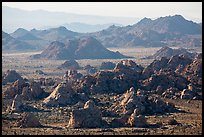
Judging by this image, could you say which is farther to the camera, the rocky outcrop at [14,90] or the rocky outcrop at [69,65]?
the rocky outcrop at [69,65]

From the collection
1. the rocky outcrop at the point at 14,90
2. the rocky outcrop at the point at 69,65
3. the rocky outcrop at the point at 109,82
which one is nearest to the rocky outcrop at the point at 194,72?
the rocky outcrop at the point at 109,82

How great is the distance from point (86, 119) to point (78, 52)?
103265 mm

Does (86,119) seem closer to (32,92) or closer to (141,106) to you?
(141,106)

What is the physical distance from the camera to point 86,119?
44344 mm

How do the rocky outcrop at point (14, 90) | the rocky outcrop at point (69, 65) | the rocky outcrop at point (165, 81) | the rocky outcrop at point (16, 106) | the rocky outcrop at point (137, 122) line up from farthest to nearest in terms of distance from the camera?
the rocky outcrop at point (69, 65), the rocky outcrop at point (165, 81), the rocky outcrop at point (14, 90), the rocky outcrop at point (16, 106), the rocky outcrop at point (137, 122)

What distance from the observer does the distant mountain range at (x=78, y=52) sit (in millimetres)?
144375

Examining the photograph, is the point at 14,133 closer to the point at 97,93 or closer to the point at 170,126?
the point at 170,126

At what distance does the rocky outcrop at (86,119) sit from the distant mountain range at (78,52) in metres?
97.2

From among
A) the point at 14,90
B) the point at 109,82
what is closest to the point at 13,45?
the point at 109,82

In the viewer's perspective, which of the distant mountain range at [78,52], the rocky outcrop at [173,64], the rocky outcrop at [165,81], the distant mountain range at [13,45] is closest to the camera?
the rocky outcrop at [165,81]

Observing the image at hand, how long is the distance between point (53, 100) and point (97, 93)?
910 centimetres

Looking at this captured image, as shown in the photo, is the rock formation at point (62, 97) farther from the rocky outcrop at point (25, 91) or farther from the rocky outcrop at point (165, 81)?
the rocky outcrop at point (165, 81)

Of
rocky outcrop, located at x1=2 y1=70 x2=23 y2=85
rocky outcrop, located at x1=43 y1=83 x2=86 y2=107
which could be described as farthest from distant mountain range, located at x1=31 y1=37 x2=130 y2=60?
rocky outcrop, located at x1=43 y1=83 x2=86 y2=107

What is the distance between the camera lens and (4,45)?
587ft
